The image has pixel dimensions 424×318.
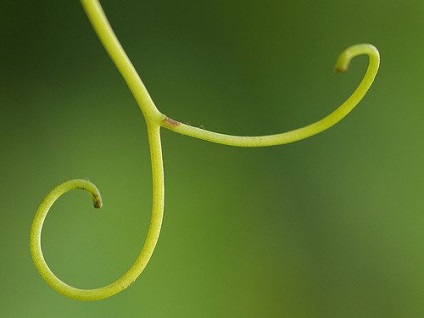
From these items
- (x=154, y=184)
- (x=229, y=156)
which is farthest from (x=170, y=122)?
(x=229, y=156)

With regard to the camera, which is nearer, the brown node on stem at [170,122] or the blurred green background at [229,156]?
the brown node on stem at [170,122]

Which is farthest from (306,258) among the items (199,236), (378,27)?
(378,27)

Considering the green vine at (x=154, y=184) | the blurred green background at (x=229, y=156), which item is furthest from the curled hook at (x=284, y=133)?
the blurred green background at (x=229, y=156)

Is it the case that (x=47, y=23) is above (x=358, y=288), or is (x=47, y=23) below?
above

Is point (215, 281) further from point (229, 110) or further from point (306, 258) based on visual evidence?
point (229, 110)

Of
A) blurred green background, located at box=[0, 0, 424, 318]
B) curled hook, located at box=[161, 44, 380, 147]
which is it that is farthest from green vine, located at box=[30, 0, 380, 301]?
blurred green background, located at box=[0, 0, 424, 318]

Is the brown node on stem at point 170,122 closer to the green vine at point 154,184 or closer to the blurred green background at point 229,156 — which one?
the green vine at point 154,184

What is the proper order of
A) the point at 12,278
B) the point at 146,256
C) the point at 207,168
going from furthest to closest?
1. the point at 207,168
2. the point at 12,278
3. the point at 146,256

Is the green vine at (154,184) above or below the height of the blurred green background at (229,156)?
below

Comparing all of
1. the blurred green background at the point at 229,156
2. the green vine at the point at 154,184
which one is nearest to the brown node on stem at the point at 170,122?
the green vine at the point at 154,184

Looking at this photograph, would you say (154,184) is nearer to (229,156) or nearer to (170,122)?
(170,122)
